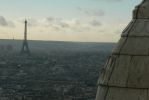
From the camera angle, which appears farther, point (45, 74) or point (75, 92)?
point (45, 74)

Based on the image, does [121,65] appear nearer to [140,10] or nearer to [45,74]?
[140,10]

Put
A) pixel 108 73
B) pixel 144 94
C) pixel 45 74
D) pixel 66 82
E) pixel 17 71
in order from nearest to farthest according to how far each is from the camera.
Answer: pixel 144 94
pixel 108 73
pixel 66 82
pixel 45 74
pixel 17 71

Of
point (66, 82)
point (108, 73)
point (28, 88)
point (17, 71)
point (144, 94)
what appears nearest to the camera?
point (144, 94)

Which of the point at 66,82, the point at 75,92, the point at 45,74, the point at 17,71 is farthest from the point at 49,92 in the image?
the point at 17,71

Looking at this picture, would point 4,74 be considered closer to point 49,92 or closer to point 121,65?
point 49,92

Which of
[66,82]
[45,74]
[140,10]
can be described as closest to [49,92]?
[66,82]

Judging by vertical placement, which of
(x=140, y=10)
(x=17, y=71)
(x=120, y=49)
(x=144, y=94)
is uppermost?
(x=140, y=10)

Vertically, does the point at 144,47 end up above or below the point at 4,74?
above
